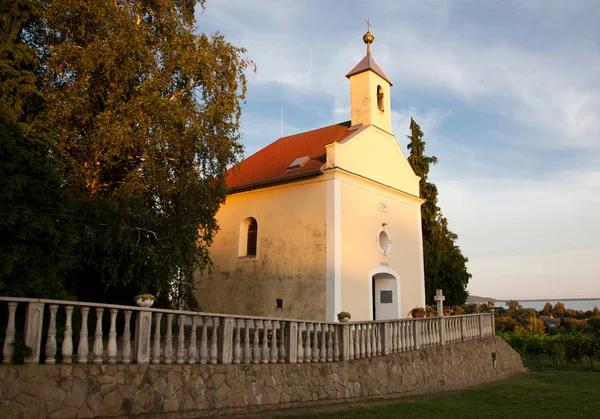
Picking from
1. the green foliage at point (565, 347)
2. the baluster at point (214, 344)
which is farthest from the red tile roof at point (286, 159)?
the green foliage at point (565, 347)

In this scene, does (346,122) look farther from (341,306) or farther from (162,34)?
(162,34)

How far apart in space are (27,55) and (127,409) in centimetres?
748

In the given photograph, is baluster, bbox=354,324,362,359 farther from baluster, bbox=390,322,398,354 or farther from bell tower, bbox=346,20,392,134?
bell tower, bbox=346,20,392,134

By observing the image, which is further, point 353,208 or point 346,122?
point 346,122

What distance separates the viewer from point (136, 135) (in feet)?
39.7

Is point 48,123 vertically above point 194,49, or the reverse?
point 194,49

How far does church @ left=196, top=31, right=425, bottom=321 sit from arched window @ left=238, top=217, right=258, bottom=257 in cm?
4

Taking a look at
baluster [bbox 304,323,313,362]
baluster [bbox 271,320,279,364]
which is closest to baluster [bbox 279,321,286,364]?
baluster [bbox 271,320,279,364]

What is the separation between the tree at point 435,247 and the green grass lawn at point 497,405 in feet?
47.8

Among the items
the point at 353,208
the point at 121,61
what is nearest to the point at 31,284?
the point at 121,61

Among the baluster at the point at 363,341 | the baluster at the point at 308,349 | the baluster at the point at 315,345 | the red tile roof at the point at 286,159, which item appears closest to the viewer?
the baluster at the point at 308,349

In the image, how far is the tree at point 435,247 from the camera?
29047 millimetres

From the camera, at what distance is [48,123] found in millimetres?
10656

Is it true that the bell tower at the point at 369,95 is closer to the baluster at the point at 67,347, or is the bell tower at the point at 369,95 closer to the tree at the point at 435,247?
the tree at the point at 435,247
